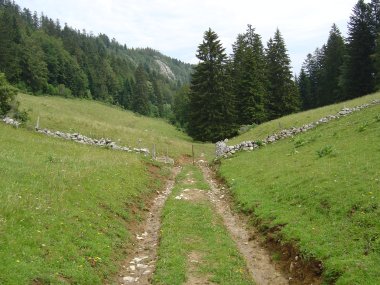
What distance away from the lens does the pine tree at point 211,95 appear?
6862cm

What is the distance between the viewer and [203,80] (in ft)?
235

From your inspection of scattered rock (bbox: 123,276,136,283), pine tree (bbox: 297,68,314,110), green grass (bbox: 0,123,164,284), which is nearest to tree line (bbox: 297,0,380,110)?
pine tree (bbox: 297,68,314,110)

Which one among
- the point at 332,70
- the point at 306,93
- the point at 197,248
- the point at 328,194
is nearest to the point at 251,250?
the point at 197,248

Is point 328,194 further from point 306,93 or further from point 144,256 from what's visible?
point 306,93

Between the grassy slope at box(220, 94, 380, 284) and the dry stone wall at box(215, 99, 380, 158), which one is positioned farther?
the dry stone wall at box(215, 99, 380, 158)

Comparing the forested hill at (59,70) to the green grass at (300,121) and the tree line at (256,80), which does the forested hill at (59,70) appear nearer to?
the tree line at (256,80)

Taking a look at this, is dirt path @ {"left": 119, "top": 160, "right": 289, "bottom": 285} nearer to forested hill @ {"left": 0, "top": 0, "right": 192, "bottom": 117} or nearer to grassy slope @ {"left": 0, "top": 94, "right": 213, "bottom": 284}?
grassy slope @ {"left": 0, "top": 94, "right": 213, "bottom": 284}

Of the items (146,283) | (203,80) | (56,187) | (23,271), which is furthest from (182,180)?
(203,80)

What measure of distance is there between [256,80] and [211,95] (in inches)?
379

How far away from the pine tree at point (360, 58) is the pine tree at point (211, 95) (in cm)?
2399

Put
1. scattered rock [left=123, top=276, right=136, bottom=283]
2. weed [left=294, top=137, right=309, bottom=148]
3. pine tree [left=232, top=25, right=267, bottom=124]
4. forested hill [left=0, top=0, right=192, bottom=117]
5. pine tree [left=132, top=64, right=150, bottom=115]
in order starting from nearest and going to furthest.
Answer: scattered rock [left=123, top=276, right=136, bottom=283], weed [left=294, top=137, right=309, bottom=148], pine tree [left=232, top=25, right=267, bottom=124], forested hill [left=0, top=0, right=192, bottom=117], pine tree [left=132, top=64, right=150, bottom=115]

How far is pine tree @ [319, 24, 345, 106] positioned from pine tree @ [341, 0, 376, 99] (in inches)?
366

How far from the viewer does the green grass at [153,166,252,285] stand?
13.8 m

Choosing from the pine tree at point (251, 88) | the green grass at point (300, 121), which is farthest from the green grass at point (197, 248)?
the pine tree at point (251, 88)
